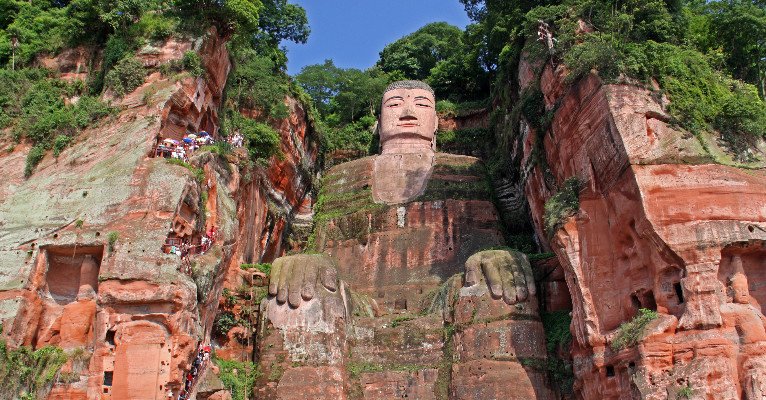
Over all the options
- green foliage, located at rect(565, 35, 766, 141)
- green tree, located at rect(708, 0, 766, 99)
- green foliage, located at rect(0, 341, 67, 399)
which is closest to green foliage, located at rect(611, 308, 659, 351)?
green foliage, located at rect(565, 35, 766, 141)

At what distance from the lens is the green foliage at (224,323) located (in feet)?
66.5

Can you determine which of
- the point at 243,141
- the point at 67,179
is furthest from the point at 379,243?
the point at 67,179

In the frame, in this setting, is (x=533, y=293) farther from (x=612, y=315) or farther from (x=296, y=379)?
(x=296, y=379)

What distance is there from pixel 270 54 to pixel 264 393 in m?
15.0

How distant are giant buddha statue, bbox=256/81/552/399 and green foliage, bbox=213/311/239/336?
1.02 meters

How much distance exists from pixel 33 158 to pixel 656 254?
595 inches

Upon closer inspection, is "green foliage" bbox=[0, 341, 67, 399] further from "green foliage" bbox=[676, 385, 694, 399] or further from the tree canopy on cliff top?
the tree canopy on cliff top

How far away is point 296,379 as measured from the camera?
18969mm

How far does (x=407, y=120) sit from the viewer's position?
30.3 meters

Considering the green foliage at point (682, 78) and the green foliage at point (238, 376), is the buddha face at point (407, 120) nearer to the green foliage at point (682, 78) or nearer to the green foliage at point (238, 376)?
the green foliage at point (682, 78)

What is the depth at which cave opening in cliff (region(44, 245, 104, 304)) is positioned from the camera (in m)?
16.4

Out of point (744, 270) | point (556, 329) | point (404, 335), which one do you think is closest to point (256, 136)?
point (404, 335)

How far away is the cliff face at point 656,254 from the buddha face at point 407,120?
443 inches

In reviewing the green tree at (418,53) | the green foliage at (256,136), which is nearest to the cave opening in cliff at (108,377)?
the green foliage at (256,136)
